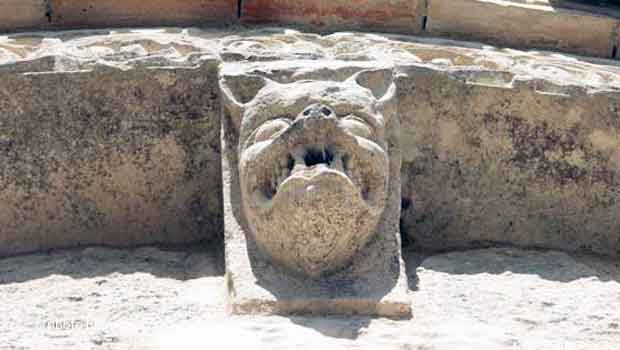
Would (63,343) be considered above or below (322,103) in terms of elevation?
below

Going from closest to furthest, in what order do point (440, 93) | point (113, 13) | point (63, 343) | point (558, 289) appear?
point (63, 343)
point (558, 289)
point (440, 93)
point (113, 13)

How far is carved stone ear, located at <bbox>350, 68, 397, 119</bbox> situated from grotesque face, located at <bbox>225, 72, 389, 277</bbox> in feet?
0.78

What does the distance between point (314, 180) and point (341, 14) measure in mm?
2147

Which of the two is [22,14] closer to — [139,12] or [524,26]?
[139,12]

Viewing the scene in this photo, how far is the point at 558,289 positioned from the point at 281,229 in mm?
1089

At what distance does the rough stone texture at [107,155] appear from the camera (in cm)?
416

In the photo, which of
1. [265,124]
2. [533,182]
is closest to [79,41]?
[265,124]

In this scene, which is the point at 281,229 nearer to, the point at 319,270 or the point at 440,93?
the point at 319,270

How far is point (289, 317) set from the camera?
3.58 metres

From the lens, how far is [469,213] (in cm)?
436

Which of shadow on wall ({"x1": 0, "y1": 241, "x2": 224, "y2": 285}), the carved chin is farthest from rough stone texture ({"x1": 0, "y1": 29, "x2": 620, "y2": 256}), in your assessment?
the carved chin

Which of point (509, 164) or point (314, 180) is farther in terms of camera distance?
point (509, 164)

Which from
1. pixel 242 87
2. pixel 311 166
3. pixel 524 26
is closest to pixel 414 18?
pixel 524 26

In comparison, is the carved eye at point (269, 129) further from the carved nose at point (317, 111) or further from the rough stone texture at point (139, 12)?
the rough stone texture at point (139, 12)
